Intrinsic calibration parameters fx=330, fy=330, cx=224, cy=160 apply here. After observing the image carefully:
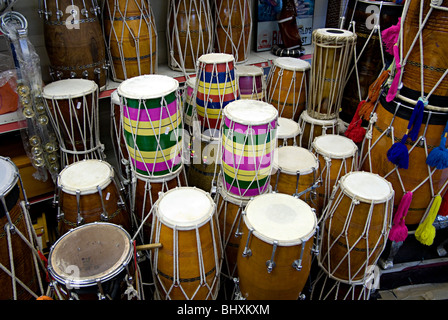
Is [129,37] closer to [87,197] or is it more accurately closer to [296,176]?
[87,197]

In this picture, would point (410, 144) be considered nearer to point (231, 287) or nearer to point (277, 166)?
point (277, 166)

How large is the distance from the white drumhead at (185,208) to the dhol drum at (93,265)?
0.90 feet

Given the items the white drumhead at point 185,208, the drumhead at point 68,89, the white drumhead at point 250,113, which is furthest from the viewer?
the drumhead at point 68,89

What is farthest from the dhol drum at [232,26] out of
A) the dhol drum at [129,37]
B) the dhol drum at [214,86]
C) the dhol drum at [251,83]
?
the dhol drum at [214,86]

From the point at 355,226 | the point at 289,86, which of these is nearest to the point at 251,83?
the point at 289,86

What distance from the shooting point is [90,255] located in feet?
6.07

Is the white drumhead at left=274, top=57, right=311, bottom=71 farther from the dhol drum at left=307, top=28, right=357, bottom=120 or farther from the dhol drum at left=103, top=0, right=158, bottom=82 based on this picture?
the dhol drum at left=103, top=0, right=158, bottom=82

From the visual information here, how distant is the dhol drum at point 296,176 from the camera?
2.58m

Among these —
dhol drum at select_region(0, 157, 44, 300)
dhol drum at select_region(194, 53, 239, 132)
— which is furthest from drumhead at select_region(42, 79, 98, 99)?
dhol drum at select_region(194, 53, 239, 132)

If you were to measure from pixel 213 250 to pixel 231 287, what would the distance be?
0.86 metres

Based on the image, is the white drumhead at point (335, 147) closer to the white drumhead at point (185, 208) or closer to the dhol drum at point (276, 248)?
the dhol drum at point (276, 248)

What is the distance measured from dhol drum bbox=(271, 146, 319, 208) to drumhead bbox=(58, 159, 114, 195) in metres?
1.27

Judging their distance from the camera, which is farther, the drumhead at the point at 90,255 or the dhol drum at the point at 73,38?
the dhol drum at the point at 73,38

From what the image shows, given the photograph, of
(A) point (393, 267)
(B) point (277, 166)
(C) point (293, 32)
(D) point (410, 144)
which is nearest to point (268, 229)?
(B) point (277, 166)
